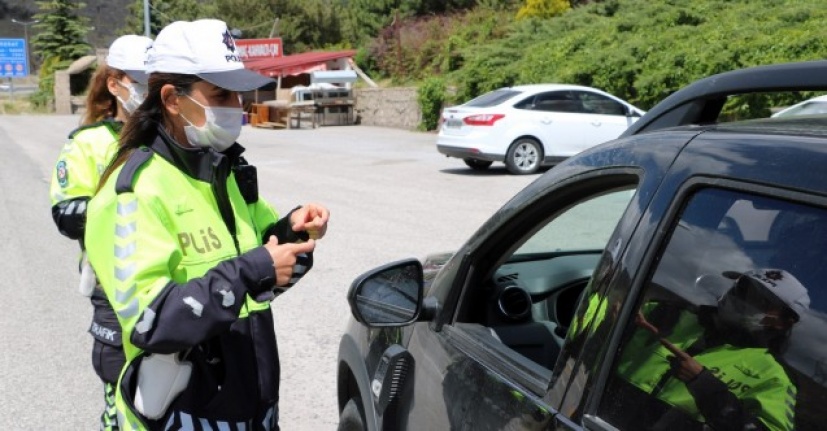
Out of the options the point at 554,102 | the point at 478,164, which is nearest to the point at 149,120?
the point at 554,102

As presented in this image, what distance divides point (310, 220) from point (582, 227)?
93cm

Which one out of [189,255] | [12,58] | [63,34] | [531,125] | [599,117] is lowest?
[12,58]

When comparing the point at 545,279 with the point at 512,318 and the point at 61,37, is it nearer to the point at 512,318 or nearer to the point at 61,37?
the point at 512,318

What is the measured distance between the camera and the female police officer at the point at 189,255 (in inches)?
84.0

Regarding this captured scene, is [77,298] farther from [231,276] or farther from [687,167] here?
[687,167]

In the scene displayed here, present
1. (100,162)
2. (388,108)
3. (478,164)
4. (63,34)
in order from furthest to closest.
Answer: (63,34)
(388,108)
(478,164)
(100,162)

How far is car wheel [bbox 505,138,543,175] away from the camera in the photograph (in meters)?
15.5

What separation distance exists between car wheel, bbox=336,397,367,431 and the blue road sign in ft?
218

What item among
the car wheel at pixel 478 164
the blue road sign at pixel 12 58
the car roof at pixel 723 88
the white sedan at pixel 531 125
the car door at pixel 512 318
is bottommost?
the blue road sign at pixel 12 58

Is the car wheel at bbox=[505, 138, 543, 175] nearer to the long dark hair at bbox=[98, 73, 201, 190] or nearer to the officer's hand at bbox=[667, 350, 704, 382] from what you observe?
the long dark hair at bbox=[98, 73, 201, 190]

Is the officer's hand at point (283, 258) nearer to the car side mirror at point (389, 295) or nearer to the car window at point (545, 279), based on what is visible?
the car side mirror at point (389, 295)

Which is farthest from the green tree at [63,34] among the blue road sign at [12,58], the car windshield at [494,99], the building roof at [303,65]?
the car windshield at [494,99]

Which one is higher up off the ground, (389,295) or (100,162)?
(100,162)

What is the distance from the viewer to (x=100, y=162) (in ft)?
11.0
